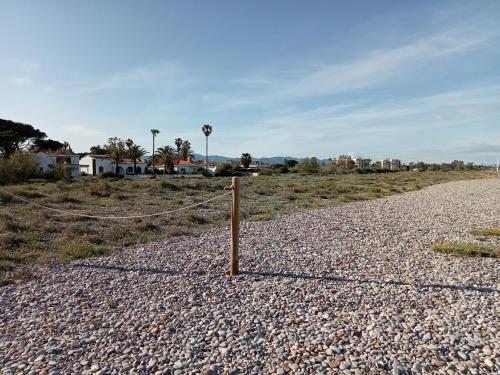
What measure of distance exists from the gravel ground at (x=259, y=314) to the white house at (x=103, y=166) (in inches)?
2398

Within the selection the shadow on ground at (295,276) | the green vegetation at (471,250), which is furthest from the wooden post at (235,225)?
the green vegetation at (471,250)

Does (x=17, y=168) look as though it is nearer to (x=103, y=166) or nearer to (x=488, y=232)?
(x=488, y=232)

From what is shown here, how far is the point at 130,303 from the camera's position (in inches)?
206

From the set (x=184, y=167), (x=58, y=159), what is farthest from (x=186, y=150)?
(x=58, y=159)

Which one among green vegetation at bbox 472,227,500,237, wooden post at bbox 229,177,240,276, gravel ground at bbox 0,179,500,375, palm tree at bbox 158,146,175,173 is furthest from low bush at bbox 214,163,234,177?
wooden post at bbox 229,177,240,276

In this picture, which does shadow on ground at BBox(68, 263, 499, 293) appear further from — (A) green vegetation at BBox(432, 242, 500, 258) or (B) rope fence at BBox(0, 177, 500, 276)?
(A) green vegetation at BBox(432, 242, 500, 258)

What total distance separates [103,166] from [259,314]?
66.8 metres

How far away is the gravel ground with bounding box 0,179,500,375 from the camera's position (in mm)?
3674

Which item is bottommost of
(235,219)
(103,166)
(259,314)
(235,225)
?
(259,314)

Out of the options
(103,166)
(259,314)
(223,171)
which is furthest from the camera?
(103,166)

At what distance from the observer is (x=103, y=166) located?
6594 centimetres

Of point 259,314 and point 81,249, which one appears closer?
point 259,314

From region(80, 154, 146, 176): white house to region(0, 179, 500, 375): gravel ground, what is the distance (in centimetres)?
6090

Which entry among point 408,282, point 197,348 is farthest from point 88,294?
point 408,282
